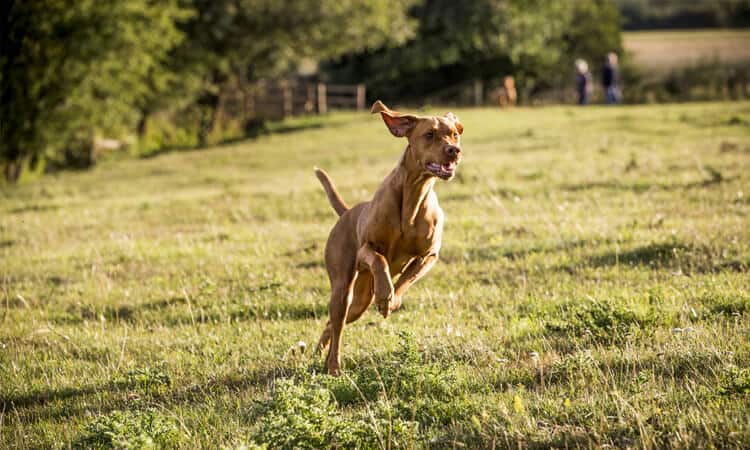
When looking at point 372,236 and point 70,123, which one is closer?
point 372,236

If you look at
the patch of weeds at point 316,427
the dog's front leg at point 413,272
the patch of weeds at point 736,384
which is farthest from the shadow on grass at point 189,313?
the patch of weeds at point 736,384

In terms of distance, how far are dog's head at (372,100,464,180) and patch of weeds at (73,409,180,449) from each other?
2370mm

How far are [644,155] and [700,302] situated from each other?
11.5 m

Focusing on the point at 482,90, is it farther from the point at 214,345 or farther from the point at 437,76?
the point at 214,345

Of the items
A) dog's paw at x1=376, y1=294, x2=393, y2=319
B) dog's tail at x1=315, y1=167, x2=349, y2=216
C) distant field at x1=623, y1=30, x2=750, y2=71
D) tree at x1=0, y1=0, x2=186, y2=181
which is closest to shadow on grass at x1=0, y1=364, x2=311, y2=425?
dog's paw at x1=376, y1=294, x2=393, y2=319

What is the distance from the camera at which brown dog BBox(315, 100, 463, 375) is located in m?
5.38

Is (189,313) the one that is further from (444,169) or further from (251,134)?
(251,134)

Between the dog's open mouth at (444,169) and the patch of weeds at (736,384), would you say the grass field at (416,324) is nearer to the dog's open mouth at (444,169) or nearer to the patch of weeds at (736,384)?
the patch of weeds at (736,384)

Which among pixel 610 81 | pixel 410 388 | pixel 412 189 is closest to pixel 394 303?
pixel 410 388

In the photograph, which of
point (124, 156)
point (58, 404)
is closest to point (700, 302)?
point (58, 404)

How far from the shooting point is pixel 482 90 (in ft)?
159

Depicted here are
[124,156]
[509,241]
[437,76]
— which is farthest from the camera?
[437,76]

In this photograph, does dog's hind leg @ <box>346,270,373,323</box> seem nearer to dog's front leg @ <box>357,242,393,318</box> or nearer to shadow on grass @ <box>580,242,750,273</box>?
Answer: dog's front leg @ <box>357,242,393,318</box>

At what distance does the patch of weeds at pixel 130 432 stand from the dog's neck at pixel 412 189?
210 centimetres
